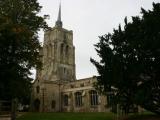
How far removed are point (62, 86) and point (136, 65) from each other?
36.9 metres

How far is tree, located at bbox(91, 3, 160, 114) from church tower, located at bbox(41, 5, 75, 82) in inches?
1810

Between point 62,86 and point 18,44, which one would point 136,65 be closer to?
point 18,44

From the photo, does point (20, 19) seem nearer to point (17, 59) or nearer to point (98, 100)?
point (17, 59)

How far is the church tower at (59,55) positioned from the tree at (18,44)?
4135 cm

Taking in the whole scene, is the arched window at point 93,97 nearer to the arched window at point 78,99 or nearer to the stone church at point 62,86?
the stone church at point 62,86

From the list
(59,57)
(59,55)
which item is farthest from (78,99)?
(59,55)

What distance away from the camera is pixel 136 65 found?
18422mm

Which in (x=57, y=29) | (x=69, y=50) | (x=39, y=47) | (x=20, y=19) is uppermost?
(x=57, y=29)

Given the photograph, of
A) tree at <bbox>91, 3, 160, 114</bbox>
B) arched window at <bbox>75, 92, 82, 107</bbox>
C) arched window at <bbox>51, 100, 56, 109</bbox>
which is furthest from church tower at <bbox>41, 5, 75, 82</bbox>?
tree at <bbox>91, 3, 160, 114</bbox>

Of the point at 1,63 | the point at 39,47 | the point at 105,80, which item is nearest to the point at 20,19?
the point at 39,47

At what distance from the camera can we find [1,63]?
20766mm

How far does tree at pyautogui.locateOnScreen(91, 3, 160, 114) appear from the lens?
→ 18.2m

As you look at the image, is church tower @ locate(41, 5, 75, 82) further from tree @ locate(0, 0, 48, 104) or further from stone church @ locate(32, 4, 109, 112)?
tree @ locate(0, 0, 48, 104)

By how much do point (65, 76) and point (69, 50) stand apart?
761 cm
